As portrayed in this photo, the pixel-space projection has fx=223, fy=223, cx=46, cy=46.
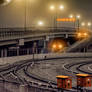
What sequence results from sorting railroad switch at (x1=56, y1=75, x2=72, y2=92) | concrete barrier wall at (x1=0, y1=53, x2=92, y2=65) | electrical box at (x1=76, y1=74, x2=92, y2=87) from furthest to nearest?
concrete barrier wall at (x1=0, y1=53, x2=92, y2=65) < electrical box at (x1=76, y1=74, x2=92, y2=87) < railroad switch at (x1=56, y1=75, x2=72, y2=92)

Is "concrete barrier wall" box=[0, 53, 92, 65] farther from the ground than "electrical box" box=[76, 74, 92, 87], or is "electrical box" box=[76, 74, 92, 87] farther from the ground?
"electrical box" box=[76, 74, 92, 87]

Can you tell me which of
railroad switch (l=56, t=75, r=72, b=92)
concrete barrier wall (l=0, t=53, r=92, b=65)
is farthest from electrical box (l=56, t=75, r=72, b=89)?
concrete barrier wall (l=0, t=53, r=92, b=65)

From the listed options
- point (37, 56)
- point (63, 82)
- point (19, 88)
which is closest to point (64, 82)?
point (63, 82)

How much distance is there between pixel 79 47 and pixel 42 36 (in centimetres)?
1520

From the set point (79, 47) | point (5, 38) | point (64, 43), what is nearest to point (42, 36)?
point (79, 47)

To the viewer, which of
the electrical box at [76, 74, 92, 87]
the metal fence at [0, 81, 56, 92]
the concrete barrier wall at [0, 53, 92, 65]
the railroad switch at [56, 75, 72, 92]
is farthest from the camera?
the concrete barrier wall at [0, 53, 92, 65]

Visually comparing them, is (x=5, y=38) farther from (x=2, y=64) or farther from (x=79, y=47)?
(x=79, y=47)

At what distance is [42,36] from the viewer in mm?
75938

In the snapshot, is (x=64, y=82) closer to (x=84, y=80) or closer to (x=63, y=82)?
(x=63, y=82)

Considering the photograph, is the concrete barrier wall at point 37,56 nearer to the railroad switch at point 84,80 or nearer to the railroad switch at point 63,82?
the railroad switch at point 63,82

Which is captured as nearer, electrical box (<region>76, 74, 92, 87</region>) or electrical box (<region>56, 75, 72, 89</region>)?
electrical box (<region>56, 75, 72, 89</region>)

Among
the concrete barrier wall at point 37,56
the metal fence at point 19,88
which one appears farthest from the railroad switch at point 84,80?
the concrete barrier wall at point 37,56

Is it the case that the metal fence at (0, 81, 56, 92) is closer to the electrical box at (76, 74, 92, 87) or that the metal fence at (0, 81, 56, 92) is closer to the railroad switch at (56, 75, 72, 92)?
the railroad switch at (56, 75, 72, 92)

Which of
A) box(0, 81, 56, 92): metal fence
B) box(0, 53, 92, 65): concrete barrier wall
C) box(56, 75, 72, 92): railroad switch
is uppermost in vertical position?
box(56, 75, 72, 92): railroad switch
